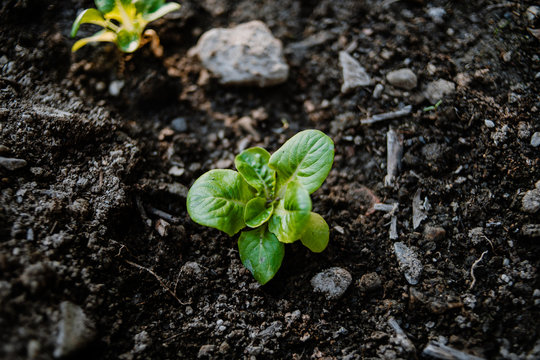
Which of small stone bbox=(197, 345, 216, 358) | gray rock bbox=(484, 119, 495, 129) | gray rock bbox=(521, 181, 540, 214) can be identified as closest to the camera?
small stone bbox=(197, 345, 216, 358)

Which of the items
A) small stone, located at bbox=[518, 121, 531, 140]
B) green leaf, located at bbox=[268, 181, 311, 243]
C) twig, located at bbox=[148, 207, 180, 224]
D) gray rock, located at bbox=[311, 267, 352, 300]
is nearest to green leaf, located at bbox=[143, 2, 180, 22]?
twig, located at bbox=[148, 207, 180, 224]

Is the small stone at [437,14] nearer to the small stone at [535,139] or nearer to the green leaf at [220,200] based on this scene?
Answer: the small stone at [535,139]

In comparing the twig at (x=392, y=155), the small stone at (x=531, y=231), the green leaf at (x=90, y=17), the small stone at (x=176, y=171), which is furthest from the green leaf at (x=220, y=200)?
the small stone at (x=531, y=231)

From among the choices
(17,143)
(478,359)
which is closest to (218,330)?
(478,359)

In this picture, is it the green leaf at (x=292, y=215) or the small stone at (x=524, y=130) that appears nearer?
the green leaf at (x=292, y=215)

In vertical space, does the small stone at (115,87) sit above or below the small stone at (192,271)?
above

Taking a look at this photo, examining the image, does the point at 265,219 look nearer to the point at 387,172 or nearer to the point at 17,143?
the point at 387,172

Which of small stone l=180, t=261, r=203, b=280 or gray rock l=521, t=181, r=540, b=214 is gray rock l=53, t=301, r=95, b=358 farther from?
gray rock l=521, t=181, r=540, b=214
